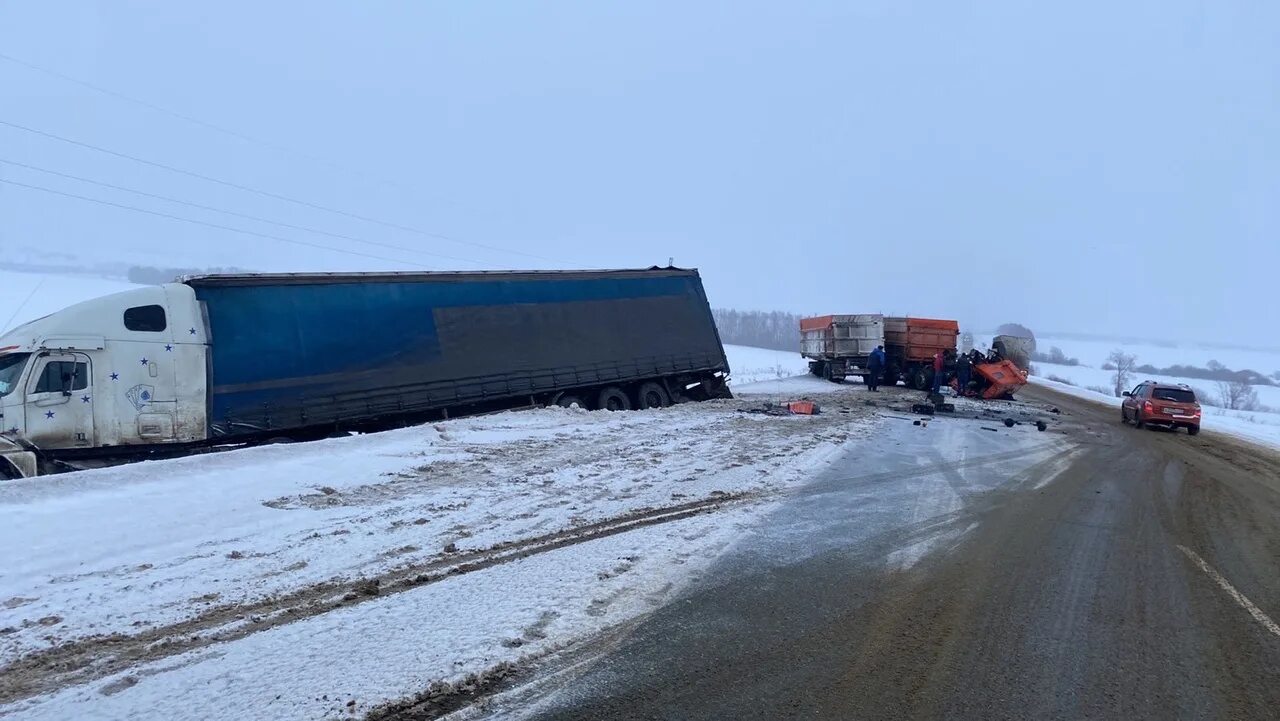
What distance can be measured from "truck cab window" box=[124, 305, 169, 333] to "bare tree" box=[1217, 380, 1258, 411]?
216 ft

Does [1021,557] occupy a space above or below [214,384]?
below

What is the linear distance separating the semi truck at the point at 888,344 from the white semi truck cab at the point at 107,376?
987 inches

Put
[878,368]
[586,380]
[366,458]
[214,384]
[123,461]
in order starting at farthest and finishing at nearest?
[878,368]
[586,380]
[214,384]
[123,461]
[366,458]

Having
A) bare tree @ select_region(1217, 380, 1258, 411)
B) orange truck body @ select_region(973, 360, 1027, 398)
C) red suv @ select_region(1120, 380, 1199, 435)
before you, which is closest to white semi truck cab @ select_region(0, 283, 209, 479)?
red suv @ select_region(1120, 380, 1199, 435)

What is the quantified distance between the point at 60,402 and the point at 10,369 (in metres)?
0.79

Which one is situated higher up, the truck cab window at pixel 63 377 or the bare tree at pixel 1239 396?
the truck cab window at pixel 63 377

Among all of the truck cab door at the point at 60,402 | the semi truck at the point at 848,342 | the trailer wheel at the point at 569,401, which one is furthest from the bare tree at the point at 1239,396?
the truck cab door at the point at 60,402

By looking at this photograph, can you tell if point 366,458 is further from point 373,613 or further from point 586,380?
point 586,380

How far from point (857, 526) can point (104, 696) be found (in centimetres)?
656

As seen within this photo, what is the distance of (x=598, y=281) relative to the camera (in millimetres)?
19250

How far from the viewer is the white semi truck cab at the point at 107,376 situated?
11.1m

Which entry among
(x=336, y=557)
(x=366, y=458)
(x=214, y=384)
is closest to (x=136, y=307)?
(x=214, y=384)

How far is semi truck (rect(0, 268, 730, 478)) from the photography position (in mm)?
11500

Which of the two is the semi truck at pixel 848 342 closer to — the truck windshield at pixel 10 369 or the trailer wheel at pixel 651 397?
the trailer wheel at pixel 651 397
